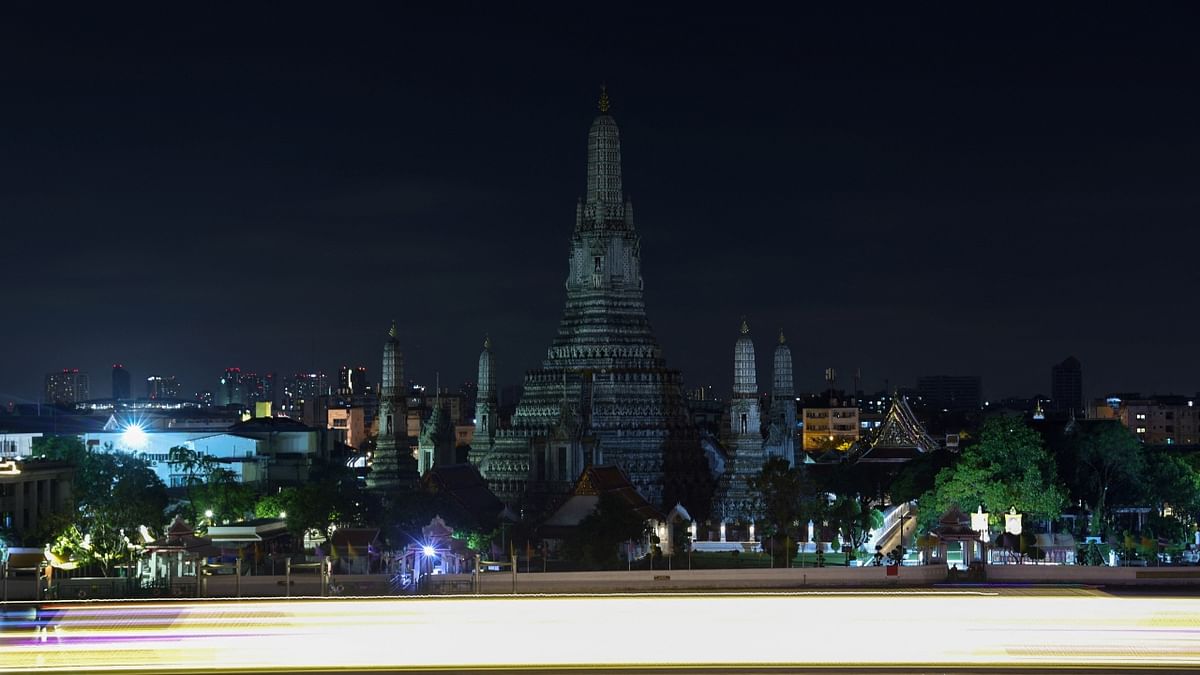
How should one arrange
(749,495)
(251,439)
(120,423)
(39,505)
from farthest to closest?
(120,423) < (251,439) < (749,495) < (39,505)

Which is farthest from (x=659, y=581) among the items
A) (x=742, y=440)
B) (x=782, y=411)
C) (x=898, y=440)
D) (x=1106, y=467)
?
(x=898, y=440)

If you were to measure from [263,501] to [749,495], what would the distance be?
83.7 ft

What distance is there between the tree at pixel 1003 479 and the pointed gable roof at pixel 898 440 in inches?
1793

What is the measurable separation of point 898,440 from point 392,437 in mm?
41926

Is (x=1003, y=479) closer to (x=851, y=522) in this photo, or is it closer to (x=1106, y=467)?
(x=1106, y=467)

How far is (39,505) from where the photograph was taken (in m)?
77.1

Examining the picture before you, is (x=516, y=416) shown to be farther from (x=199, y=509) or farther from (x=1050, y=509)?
(x=1050, y=509)

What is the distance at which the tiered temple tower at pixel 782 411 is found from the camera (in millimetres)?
93938

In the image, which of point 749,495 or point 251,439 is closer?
point 749,495

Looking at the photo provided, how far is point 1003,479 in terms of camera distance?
63.5m

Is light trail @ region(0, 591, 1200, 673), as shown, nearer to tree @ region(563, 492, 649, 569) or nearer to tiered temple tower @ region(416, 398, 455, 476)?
tree @ region(563, 492, 649, 569)

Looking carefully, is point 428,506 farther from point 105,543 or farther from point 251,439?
point 251,439

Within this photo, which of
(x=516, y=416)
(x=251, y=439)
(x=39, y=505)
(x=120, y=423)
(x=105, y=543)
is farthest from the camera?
(x=120, y=423)

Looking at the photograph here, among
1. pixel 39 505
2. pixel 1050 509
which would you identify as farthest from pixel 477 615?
pixel 39 505
